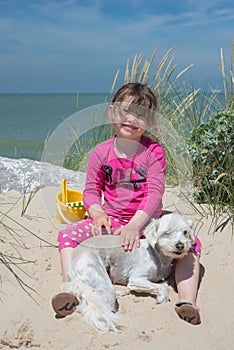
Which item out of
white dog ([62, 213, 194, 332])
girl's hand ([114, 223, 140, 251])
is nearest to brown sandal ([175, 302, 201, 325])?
white dog ([62, 213, 194, 332])

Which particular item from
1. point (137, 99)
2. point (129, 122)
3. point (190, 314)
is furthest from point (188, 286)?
point (137, 99)

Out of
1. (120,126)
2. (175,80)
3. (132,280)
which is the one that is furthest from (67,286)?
(175,80)

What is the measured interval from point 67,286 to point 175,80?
10.2 ft

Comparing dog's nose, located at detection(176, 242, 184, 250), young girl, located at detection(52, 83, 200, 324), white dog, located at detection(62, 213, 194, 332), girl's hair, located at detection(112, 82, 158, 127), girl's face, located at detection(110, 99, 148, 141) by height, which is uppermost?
girl's hair, located at detection(112, 82, 158, 127)

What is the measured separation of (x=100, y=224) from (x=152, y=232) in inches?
14.2

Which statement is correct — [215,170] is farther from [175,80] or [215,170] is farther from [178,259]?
[175,80]

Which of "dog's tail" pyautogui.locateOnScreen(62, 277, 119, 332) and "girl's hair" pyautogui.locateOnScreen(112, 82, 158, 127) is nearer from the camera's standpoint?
"dog's tail" pyautogui.locateOnScreen(62, 277, 119, 332)

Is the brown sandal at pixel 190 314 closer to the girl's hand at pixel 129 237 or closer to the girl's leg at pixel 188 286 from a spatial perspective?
the girl's leg at pixel 188 286

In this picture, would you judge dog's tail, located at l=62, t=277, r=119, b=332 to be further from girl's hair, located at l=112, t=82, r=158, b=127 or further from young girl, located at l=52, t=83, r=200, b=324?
girl's hair, located at l=112, t=82, r=158, b=127

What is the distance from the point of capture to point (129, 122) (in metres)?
2.79

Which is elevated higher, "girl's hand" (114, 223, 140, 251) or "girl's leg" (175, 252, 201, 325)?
"girl's hand" (114, 223, 140, 251)

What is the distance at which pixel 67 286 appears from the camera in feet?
7.57

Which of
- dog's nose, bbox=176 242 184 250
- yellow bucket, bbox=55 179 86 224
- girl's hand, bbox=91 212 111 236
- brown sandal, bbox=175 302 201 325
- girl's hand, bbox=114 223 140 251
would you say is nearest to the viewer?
brown sandal, bbox=175 302 201 325

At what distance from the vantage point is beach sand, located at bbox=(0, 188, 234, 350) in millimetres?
2062
